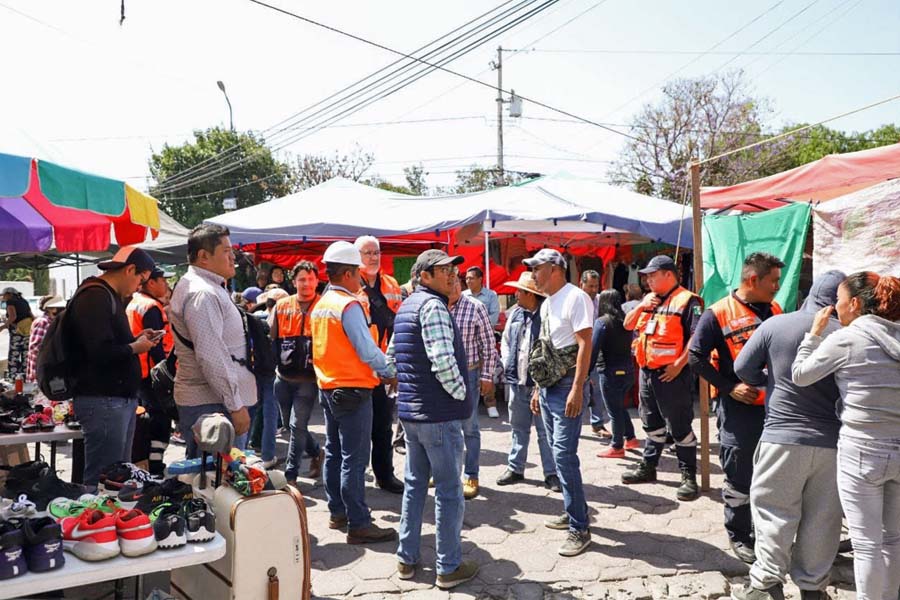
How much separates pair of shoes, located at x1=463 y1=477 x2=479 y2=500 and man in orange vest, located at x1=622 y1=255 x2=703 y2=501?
5.18 ft

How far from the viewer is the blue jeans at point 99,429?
355 centimetres

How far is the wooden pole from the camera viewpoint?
4957 millimetres

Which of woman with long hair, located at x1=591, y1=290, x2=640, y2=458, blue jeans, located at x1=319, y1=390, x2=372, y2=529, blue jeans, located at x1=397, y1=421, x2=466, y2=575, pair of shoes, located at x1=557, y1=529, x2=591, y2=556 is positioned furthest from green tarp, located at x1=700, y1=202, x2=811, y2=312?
blue jeans, located at x1=319, y1=390, x2=372, y2=529

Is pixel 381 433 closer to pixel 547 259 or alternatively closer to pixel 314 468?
pixel 314 468

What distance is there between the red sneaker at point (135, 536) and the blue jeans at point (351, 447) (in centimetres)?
164

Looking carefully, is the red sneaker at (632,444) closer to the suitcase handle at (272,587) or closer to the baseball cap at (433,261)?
the baseball cap at (433,261)

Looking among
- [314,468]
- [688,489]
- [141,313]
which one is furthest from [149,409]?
[688,489]

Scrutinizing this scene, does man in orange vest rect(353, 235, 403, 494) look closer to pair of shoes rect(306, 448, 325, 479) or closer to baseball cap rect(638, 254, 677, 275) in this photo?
pair of shoes rect(306, 448, 325, 479)

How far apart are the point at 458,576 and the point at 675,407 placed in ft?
7.63

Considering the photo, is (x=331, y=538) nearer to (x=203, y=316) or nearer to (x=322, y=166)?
(x=203, y=316)

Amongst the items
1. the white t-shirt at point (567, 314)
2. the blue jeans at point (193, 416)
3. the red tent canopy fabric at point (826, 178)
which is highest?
the red tent canopy fabric at point (826, 178)

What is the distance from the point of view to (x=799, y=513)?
3160 mm

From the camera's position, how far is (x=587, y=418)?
8.31 metres

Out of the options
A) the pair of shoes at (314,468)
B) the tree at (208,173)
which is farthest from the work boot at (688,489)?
the tree at (208,173)
